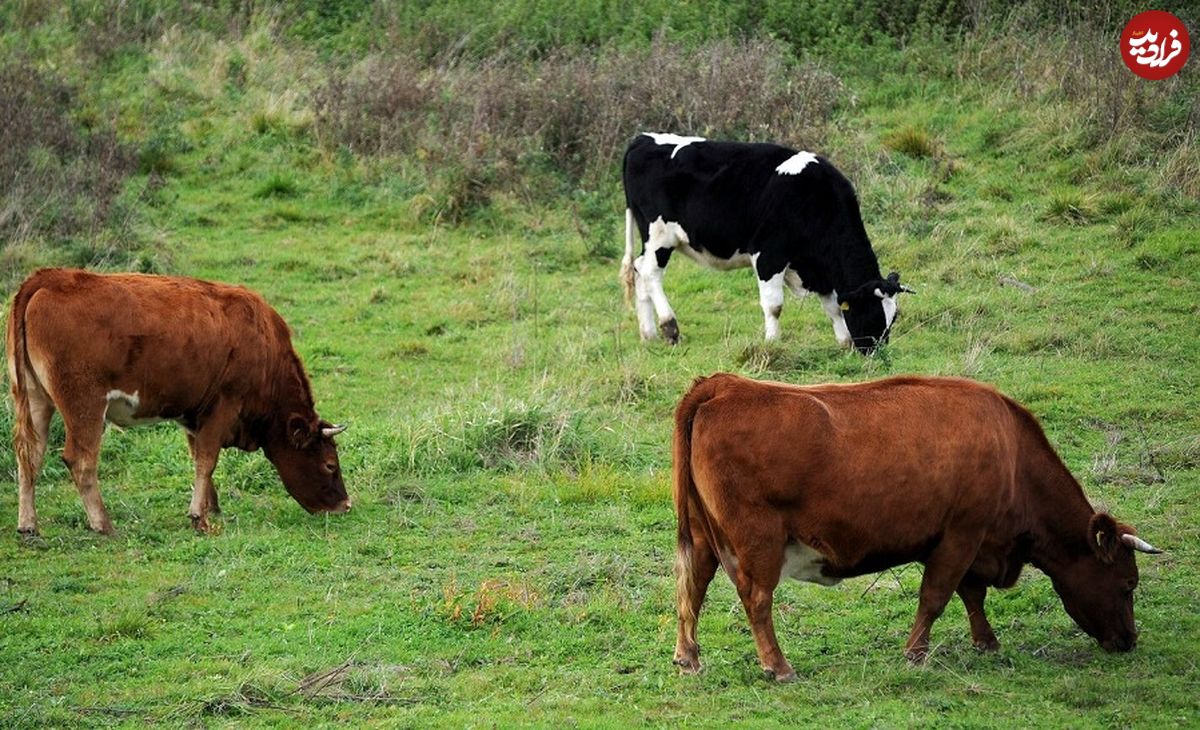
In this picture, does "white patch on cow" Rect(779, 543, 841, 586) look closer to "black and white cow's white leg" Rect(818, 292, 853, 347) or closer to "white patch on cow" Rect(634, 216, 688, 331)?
"black and white cow's white leg" Rect(818, 292, 853, 347)

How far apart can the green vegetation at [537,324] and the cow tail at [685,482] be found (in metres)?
0.44

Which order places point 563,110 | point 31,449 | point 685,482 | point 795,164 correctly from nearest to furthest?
point 685,482, point 31,449, point 795,164, point 563,110

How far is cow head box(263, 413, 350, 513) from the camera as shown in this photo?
10633mm

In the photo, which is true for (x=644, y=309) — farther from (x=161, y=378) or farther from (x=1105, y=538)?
(x=1105, y=538)

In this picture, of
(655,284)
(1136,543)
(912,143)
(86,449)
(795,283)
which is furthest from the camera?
(912,143)

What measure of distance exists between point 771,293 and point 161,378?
5891 mm

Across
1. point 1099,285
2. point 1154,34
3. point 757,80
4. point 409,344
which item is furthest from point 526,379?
point 1154,34

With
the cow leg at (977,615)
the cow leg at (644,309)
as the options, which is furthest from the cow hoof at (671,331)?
the cow leg at (977,615)

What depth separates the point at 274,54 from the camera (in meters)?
22.1

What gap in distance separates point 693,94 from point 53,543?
10665 millimetres

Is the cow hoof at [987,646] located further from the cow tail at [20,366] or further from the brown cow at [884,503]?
the cow tail at [20,366]

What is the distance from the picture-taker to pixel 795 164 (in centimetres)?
1416

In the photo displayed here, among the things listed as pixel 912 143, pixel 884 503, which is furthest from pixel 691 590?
pixel 912 143

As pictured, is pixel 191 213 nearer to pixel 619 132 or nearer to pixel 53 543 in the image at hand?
pixel 619 132
